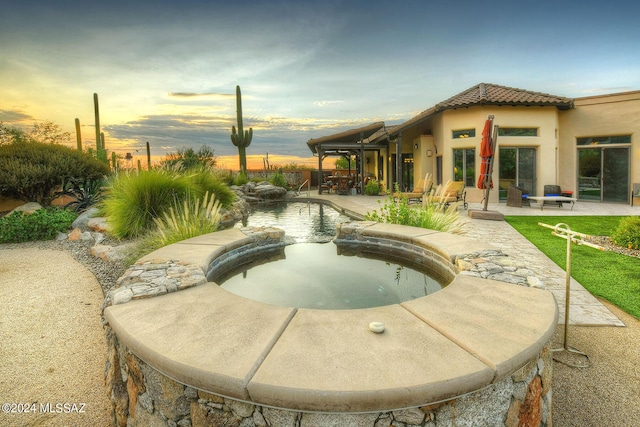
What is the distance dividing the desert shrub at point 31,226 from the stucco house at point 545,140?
12.7 meters

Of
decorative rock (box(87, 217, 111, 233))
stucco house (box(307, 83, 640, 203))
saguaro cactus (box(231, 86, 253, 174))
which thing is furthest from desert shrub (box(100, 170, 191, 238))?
saguaro cactus (box(231, 86, 253, 174))

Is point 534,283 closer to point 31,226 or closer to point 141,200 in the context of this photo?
point 141,200

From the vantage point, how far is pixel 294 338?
191 cm

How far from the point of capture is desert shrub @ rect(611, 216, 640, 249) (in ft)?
19.5

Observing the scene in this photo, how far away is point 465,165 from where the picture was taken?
13219 millimetres

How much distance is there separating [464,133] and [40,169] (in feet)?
46.9

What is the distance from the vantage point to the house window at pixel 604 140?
12.1 meters

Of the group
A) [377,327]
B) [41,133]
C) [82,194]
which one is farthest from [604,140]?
[41,133]

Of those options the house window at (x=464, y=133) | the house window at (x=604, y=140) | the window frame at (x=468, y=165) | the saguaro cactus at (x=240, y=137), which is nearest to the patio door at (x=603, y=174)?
the house window at (x=604, y=140)

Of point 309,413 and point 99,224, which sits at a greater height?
point 99,224

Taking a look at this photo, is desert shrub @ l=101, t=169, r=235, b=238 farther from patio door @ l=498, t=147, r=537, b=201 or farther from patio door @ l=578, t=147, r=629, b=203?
patio door @ l=578, t=147, r=629, b=203

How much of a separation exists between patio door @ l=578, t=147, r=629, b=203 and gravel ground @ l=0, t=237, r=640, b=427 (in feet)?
39.3

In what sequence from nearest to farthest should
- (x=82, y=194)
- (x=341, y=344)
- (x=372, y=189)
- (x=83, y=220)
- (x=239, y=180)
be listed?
(x=341, y=344) → (x=83, y=220) → (x=82, y=194) → (x=372, y=189) → (x=239, y=180)

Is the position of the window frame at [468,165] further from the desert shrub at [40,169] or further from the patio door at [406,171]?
the desert shrub at [40,169]
